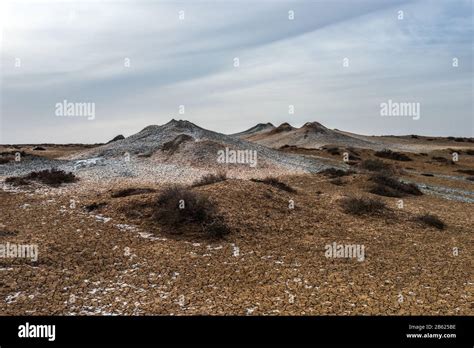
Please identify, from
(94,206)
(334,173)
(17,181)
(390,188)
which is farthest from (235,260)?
(334,173)

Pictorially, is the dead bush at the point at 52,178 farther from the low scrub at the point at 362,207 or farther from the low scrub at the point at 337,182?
the low scrub at the point at 337,182

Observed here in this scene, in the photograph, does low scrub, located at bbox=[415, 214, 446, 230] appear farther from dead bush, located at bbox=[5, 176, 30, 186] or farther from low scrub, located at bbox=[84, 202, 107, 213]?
dead bush, located at bbox=[5, 176, 30, 186]

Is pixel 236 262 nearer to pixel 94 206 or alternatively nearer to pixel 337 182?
pixel 94 206

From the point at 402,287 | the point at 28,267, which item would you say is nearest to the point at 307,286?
the point at 402,287

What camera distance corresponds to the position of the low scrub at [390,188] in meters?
29.4

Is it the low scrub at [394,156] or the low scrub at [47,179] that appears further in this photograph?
the low scrub at [394,156]

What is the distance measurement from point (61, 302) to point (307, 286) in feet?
22.8

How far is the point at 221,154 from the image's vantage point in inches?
1590

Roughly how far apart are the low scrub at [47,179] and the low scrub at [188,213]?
1034 cm

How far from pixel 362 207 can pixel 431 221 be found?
3429 millimetres

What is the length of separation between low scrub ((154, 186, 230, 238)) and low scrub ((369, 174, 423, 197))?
14.7 m

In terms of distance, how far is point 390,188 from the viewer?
99.0ft

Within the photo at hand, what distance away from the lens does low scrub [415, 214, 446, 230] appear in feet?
67.1

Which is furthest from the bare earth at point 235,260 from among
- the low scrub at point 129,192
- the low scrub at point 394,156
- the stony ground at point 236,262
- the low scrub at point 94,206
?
the low scrub at point 394,156
